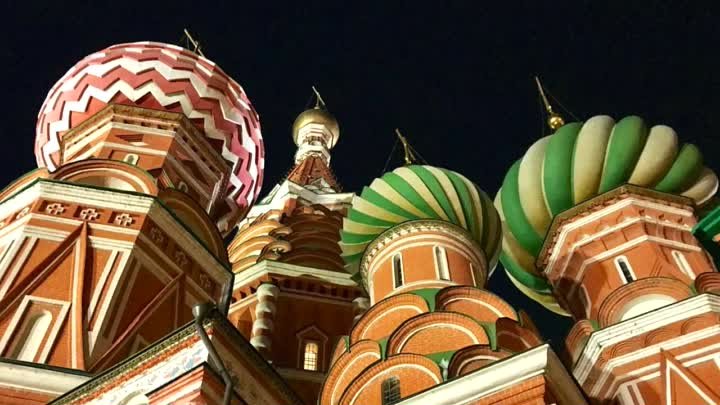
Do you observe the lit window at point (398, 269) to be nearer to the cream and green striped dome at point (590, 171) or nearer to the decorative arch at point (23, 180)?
the cream and green striped dome at point (590, 171)

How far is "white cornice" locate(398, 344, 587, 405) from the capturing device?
397 inches

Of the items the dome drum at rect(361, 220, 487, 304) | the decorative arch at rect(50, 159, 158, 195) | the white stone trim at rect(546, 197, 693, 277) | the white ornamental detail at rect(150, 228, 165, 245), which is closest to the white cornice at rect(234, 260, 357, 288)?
the dome drum at rect(361, 220, 487, 304)

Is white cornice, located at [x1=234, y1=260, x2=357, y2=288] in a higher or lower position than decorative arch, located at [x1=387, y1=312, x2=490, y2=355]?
higher

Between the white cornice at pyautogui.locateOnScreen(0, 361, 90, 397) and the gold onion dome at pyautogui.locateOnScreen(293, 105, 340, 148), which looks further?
the gold onion dome at pyautogui.locateOnScreen(293, 105, 340, 148)

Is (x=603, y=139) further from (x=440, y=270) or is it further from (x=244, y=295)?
(x=244, y=295)

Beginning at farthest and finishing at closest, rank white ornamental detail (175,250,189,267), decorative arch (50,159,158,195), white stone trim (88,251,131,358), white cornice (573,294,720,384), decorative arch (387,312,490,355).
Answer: decorative arch (50,159,158,195), white ornamental detail (175,250,189,267), decorative arch (387,312,490,355), white cornice (573,294,720,384), white stone trim (88,251,131,358)

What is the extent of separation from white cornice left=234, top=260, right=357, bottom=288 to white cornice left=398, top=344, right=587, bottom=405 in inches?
378

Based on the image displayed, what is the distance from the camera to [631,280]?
1419cm

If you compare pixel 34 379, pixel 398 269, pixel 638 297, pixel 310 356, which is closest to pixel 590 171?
pixel 638 297

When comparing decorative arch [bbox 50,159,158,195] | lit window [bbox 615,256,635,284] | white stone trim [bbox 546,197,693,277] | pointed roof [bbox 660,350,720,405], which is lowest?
pointed roof [bbox 660,350,720,405]

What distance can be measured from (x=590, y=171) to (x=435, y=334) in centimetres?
444

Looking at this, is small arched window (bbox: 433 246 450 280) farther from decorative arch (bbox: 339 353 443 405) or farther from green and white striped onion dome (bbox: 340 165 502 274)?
decorative arch (bbox: 339 353 443 405)

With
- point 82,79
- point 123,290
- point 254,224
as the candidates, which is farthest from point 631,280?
point 254,224

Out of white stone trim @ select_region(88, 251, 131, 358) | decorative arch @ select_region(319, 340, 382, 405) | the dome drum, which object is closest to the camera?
white stone trim @ select_region(88, 251, 131, 358)
